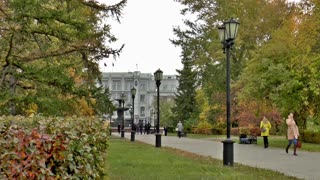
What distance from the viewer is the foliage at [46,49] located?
44.5 feet

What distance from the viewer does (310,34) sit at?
74.4ft

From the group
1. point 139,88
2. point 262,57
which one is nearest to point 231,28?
point 262,57

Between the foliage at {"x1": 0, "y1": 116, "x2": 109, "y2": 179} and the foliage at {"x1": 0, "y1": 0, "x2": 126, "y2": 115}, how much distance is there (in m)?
9.20

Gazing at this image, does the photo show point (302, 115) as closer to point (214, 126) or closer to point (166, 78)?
point (214, 126)

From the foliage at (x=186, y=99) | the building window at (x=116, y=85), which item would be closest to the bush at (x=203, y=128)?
the foliage at (x=186, y=99)

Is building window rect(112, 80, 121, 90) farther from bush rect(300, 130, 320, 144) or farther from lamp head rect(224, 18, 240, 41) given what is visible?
lamp head rect(224, 18, 240, 41)

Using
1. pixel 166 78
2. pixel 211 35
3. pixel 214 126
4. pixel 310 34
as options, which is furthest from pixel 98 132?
pixel 166 78

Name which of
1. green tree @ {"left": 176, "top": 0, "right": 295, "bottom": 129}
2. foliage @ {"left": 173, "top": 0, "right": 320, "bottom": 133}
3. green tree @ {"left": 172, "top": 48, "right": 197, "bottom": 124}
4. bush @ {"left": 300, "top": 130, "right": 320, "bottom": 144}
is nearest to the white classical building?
green tree @ {"left": 172, "top": 48, "right": 197, "bottom": 124}

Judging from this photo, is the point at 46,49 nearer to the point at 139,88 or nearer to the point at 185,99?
the point at 185,99

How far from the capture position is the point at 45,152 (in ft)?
13.1

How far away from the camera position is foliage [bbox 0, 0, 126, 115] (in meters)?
13.6

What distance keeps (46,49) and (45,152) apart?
13183 millimetres

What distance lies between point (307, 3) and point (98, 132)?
1998 cm

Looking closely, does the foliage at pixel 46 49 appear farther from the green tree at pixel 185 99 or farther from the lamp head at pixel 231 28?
the green tree at pixel 185 99
